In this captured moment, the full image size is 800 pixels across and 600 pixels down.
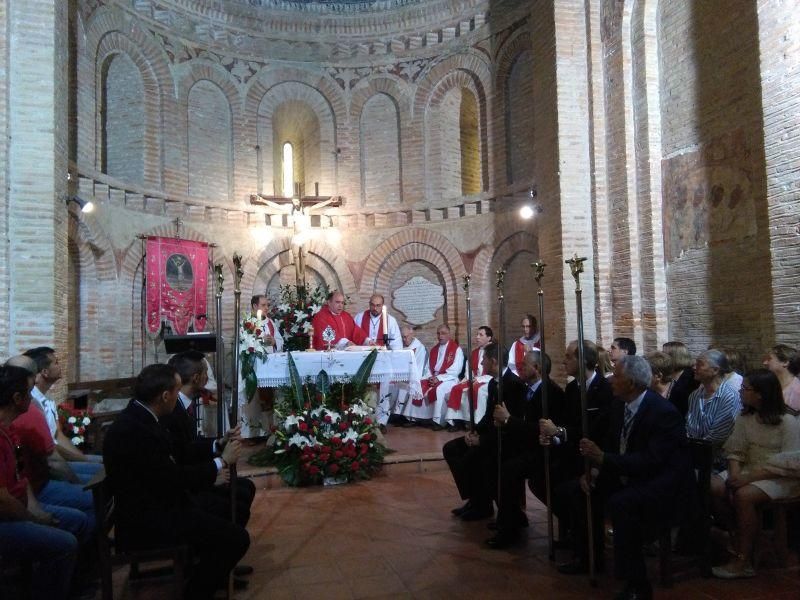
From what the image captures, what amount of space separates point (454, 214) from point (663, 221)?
5084mm

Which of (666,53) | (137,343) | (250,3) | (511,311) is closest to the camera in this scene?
(666,53)

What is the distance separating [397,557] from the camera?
4984mm

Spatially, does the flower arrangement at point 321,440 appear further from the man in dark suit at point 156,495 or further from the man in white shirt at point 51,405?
the man in dark suit at point 156,495

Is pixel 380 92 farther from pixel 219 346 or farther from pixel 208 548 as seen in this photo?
pixel 208 548

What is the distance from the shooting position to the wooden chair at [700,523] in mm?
4344

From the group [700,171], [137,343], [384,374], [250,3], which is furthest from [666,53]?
[137,343]

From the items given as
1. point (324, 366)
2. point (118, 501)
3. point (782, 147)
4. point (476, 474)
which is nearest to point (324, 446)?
point (324, 366)

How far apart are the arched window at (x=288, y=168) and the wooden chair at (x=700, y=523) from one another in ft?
38.2

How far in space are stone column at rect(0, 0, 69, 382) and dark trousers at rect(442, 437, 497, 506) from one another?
17.6 ft

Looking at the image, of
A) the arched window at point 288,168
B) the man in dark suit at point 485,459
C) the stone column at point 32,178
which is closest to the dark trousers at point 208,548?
the man in dark suit at point 485,459

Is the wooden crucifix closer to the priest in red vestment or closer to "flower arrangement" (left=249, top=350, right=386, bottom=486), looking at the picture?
the priest in red vestment

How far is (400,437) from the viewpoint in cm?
987

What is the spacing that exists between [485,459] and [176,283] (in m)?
8.08

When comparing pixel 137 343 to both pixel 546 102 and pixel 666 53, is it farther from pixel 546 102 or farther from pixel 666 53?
pixel 666 53
